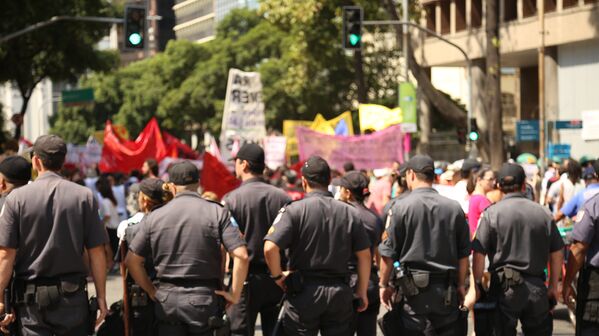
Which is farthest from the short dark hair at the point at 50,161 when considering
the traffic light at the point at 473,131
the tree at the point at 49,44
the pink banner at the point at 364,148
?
the traffic light at the point at 473,131

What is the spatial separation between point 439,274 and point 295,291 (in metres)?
1.12

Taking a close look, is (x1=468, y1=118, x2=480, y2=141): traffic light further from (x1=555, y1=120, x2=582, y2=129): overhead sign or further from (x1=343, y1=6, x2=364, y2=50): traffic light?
(x1=343, y1=6, x2=364, y2=50): traffic light

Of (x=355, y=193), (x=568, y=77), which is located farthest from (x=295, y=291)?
(x=568, y=77)

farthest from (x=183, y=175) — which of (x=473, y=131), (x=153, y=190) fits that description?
(x=473, y=131)

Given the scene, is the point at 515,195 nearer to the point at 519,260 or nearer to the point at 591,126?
the point at 519,260

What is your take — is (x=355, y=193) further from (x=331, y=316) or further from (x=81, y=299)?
(x=81, y=299)

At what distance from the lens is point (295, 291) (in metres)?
8.32

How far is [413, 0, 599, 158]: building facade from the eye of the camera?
40.9 meters

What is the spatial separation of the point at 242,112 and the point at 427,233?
54.3 feet

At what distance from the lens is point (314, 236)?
8344 millimetres

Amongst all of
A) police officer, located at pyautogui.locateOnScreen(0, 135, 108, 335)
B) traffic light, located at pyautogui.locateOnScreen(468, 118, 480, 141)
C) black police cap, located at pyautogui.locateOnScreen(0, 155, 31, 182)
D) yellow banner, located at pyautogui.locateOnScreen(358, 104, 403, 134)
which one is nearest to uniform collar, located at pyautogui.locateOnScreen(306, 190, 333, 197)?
police officer, located at pyautogui.locateOnScreen(0, 135, 108, 335)

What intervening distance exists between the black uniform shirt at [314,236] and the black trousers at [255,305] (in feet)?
3.57

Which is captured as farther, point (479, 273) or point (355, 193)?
point (355, 193)

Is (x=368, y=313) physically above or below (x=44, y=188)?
below
